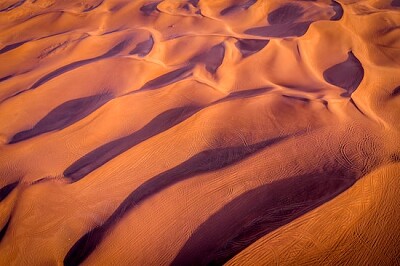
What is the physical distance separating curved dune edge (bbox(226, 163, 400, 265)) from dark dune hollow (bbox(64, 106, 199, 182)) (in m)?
2.04

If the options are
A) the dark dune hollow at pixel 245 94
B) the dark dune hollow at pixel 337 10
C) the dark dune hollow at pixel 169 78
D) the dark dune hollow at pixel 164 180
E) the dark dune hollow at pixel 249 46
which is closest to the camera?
the dark dune hollow at pixel 164 180

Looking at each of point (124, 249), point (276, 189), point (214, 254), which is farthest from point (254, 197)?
point (124, 249)

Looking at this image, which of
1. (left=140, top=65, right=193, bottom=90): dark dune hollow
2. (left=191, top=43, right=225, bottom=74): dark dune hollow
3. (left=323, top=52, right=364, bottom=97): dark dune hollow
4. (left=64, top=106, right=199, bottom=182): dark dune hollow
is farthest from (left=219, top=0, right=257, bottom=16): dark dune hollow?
(left=64, top=106, right=199, bottom=182): dark dune hollow

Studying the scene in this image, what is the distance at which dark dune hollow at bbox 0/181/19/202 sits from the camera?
10.4 feet

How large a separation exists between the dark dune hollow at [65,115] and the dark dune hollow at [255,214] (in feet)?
8.94

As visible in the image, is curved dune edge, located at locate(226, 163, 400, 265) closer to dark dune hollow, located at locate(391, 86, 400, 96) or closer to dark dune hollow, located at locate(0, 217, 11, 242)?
dark dune hollow, located at locate(391, 86, 400, 96)

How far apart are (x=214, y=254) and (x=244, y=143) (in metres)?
1.50

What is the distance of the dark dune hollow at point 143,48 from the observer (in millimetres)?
5516

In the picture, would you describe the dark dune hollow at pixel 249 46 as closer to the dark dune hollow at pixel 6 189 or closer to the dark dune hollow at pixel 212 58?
the dark dune hollow at pixel 212 58

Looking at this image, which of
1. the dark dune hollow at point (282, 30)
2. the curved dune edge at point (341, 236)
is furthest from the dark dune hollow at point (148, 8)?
the curved dune edge at point (341, 236)

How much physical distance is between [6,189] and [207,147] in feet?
8.64

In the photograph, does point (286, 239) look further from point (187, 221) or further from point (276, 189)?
point (187, 221)

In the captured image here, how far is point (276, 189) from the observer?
2938 millimetres

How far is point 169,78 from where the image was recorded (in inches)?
186
